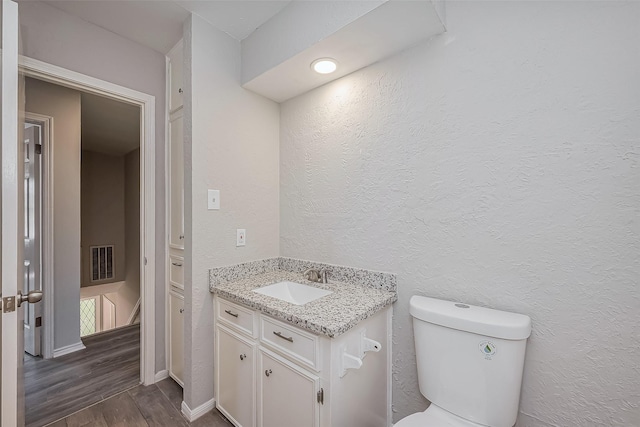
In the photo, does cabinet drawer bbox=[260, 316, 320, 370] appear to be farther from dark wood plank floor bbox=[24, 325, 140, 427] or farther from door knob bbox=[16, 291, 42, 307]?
dark wood plank floor bbox=[24, 325, 140, 427]

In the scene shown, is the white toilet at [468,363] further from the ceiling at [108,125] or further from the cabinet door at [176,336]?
the ceiling at [108,125]

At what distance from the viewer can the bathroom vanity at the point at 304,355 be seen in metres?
1.11

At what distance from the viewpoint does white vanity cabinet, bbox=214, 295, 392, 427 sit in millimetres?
1108

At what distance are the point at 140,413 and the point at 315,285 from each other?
4.38 ft

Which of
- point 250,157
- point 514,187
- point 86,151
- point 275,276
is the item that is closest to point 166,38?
point 250,157

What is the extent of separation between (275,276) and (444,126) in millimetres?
1375

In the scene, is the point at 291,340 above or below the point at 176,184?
below

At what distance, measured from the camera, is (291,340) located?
121cm

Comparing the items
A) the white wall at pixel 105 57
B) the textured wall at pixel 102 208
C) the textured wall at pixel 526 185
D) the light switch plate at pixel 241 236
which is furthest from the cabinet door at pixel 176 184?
the textured wall at pixel 102 208

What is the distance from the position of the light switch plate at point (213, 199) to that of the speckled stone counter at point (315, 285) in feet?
1.34

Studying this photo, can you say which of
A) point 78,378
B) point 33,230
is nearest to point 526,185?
point 78,378

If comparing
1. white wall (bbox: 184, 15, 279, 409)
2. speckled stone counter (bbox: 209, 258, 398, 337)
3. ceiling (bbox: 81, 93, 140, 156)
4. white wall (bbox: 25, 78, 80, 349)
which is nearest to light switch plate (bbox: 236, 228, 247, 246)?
white wall (bbox: 184, 15, 279, 409)

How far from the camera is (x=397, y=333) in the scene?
1.46 m

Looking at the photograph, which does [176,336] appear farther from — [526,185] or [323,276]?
[526,185]
